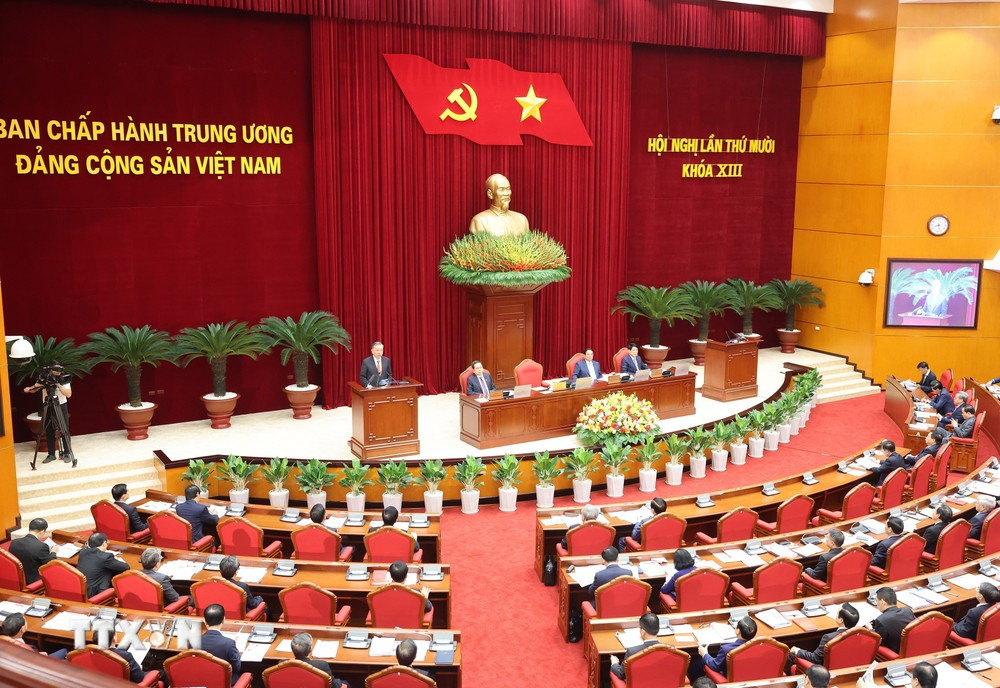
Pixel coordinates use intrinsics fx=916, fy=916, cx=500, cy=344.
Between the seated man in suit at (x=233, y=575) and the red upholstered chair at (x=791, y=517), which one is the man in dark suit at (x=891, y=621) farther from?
the seated man in suit at (x=233, y=575)

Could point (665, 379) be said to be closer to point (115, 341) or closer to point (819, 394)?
point (819, 394)

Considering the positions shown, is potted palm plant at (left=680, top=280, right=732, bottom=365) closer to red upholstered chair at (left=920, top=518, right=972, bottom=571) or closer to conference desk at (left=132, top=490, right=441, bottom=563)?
red upholstered chair at (left=920, top=518, right=972, bottom=571)

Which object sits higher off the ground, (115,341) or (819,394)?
(115,341)

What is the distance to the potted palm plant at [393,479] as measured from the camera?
10.4 meters

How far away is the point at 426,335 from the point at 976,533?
845cm

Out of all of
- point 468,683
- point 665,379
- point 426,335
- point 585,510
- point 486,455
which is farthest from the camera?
point 426,335

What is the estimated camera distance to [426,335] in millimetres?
14617

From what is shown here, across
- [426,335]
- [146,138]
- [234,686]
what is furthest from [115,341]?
[234,686]

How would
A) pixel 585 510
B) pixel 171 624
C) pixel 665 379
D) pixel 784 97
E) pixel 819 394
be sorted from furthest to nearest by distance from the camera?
pixel 784 97 → pixel 819 394 → pixel 665 379 → pixel 585 510 → pixel 171 624

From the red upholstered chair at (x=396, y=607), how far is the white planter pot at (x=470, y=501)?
150 inches

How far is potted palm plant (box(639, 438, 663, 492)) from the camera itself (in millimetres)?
11383

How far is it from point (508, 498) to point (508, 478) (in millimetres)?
245

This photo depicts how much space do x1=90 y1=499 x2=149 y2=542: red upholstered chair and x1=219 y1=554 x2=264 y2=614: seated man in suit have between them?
74.0 inches

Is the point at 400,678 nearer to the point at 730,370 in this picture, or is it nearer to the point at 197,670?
the point at 197,670
